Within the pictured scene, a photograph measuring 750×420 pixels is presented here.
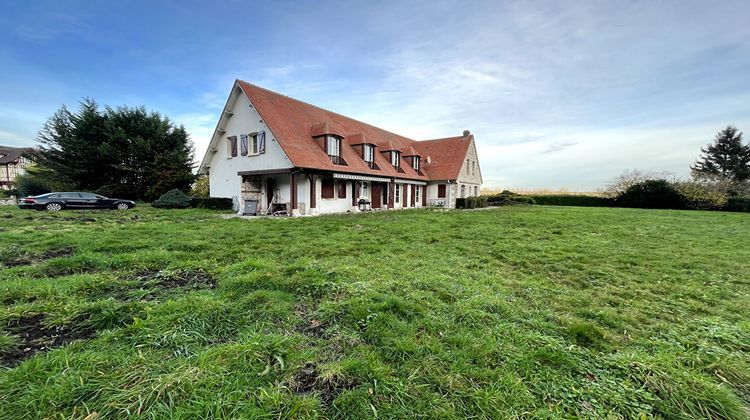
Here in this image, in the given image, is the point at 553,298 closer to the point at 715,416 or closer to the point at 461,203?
the point at 715,416

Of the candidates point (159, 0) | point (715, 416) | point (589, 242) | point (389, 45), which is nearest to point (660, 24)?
point (589, 242)

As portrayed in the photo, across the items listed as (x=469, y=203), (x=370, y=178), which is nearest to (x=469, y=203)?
(x=469, y=203)

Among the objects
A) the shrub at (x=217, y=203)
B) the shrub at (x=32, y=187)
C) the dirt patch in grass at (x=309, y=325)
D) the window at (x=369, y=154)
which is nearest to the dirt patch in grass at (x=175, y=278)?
the dirt patch in grass at (x=309, y=325)

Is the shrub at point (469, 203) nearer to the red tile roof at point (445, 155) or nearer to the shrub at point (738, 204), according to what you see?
the red tile roof at point (445, 155)

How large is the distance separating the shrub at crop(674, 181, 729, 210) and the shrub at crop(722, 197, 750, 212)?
290 mm

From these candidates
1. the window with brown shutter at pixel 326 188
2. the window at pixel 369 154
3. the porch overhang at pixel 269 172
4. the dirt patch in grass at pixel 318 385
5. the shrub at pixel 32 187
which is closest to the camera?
the dirt patch in grass at pixel 318 385

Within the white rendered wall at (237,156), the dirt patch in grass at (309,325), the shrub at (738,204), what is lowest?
the dirt patch in grass at (309,325)

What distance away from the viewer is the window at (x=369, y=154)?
834 inches

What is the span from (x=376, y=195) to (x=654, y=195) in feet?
91.0

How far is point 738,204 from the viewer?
25125mm

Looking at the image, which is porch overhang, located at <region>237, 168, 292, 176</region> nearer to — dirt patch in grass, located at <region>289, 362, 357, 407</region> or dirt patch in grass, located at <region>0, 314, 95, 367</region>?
dirt patch in grass, located at <region>0, 314, 95, 367</region>

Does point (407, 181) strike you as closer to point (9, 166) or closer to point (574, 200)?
point (574, 200)

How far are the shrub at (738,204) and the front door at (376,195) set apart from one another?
101 ft

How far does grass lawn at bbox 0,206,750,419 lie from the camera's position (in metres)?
2.00
